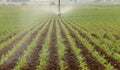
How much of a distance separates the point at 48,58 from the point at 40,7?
7463cm

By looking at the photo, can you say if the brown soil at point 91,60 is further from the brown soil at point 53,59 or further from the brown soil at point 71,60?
the brown soil at point 53,59

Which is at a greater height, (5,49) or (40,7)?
(5,49)

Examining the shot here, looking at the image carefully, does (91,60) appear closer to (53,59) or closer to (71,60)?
(71,60)

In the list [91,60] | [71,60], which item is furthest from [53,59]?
[91,60]

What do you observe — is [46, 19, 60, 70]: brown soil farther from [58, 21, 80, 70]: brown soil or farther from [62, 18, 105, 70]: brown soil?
[62, 18, 105, 70]: brown soil

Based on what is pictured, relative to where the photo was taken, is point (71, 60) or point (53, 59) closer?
point (71, 60)

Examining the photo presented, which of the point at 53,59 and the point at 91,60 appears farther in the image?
the point at 53,59

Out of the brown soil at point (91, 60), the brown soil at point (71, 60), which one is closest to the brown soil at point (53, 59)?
the brown soil at point (71, 60)

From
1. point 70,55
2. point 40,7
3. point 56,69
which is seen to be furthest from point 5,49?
point 40,7

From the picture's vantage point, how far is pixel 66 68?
895 centimetres

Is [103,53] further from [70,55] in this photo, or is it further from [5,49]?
[5,49]

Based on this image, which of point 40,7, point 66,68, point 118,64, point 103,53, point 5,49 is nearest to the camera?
point 66,68

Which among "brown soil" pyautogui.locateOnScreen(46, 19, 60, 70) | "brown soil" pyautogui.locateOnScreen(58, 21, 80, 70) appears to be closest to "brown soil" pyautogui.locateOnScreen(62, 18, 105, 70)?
"brown soil" pyautogui.locateOnScreen(58, 21, 80, 70)

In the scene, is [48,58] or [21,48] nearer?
[48,58]
